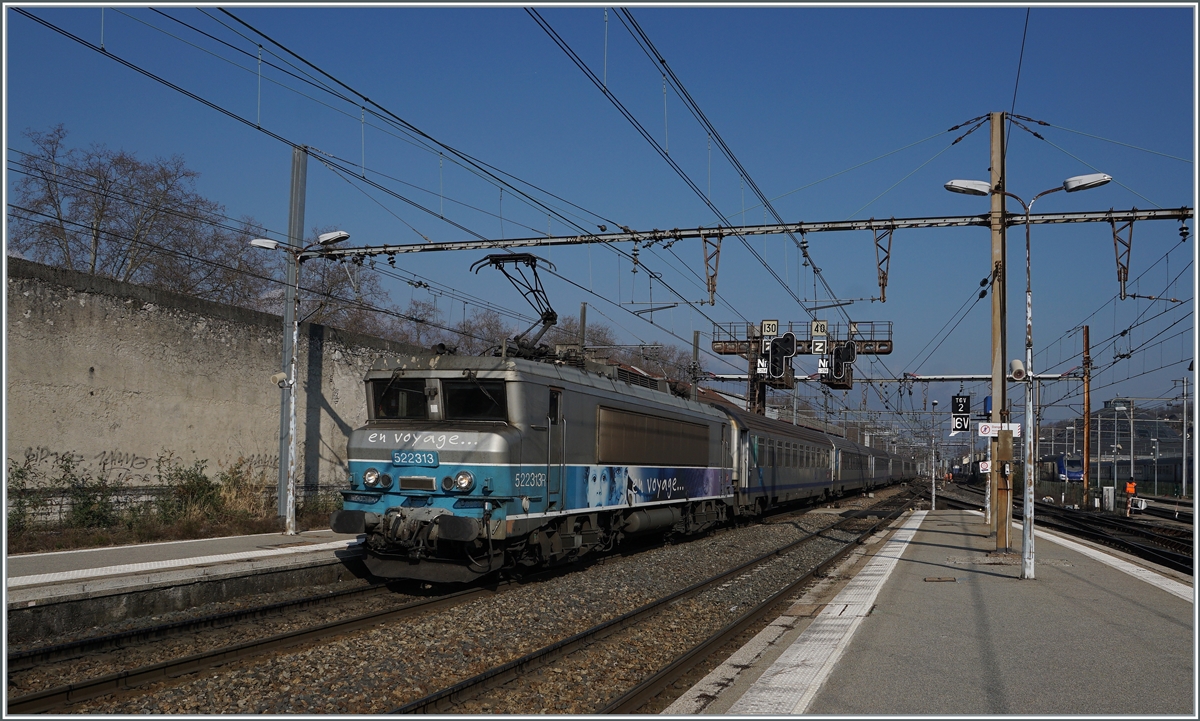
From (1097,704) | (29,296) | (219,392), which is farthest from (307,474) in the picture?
(1097,704)

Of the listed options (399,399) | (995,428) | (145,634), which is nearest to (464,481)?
(399,399)

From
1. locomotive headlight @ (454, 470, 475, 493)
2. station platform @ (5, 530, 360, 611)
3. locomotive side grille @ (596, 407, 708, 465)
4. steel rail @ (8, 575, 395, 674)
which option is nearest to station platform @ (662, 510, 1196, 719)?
locomotive side grille @ (596, 407, 708, 465)

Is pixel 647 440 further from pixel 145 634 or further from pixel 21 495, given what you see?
pixel 21 495

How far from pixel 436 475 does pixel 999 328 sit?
1243cm

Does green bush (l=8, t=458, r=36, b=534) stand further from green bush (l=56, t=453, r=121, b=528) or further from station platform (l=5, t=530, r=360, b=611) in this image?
station platform (l=5, t=530, r=360, b=611)

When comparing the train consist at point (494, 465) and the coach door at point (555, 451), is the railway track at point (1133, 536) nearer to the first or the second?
the train consist at point (494, 465)

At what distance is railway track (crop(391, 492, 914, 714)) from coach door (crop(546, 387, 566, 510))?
7.45ft

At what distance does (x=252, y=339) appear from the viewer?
2062 centimetres

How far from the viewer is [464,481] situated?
12102 millimetres

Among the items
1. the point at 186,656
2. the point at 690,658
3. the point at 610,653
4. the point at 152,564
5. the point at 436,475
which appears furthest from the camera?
the point at 152,564

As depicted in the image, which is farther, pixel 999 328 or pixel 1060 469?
pixel 1060 469

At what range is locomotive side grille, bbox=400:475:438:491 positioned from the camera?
40.4ft

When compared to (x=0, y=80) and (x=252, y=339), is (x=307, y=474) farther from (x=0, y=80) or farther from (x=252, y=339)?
(x=0, y=80)

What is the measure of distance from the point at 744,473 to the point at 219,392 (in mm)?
13595
